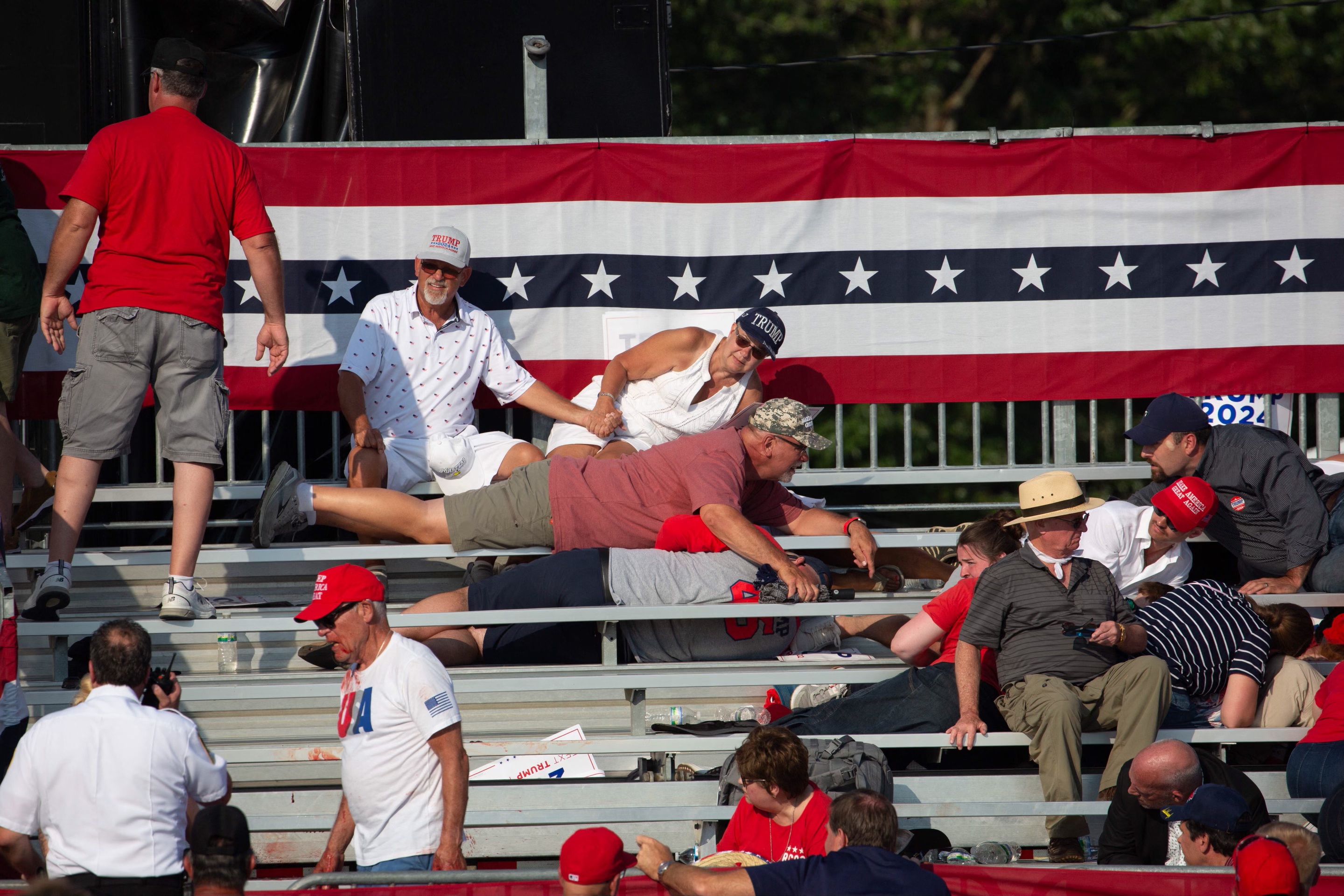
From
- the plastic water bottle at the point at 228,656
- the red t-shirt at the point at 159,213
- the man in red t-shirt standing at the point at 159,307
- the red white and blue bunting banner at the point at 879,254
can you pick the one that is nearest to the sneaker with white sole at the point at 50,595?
the man in red t-shirt standing at the point at 159,307

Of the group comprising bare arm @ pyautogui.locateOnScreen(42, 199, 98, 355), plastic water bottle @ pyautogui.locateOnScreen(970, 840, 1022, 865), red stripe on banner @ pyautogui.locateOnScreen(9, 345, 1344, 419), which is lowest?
plastic water bottle @ pyautogui.locateOnScreen(970, 840, 1022, 865)

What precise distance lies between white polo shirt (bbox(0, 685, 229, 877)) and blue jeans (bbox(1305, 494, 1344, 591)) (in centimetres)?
426

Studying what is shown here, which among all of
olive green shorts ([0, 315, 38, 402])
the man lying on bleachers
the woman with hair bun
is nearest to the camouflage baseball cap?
the man lying on bleachers

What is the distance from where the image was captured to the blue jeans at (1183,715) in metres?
4.98

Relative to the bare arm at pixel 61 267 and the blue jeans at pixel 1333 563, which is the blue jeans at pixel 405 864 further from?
the blue jeans at pixel 1333 563

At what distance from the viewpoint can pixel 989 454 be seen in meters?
13.7

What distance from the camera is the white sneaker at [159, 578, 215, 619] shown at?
5.02 m

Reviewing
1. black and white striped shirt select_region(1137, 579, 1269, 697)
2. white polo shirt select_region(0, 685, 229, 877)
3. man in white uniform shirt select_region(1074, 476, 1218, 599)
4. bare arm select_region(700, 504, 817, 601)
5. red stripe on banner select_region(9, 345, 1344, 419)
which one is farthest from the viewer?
red stripe on banner select_region(9, 345, 1344, 419)

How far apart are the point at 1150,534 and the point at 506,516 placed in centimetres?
246

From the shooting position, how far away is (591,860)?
10.7 feet

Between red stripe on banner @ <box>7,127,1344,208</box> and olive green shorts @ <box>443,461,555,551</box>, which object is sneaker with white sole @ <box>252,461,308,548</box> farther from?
red stripe on banner @ <box>7,127,1344,208</box>

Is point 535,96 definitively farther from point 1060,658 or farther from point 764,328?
point 1060,658

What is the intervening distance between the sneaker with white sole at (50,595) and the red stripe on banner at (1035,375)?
193 cm

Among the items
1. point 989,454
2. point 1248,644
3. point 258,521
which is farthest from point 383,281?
point 989,454
